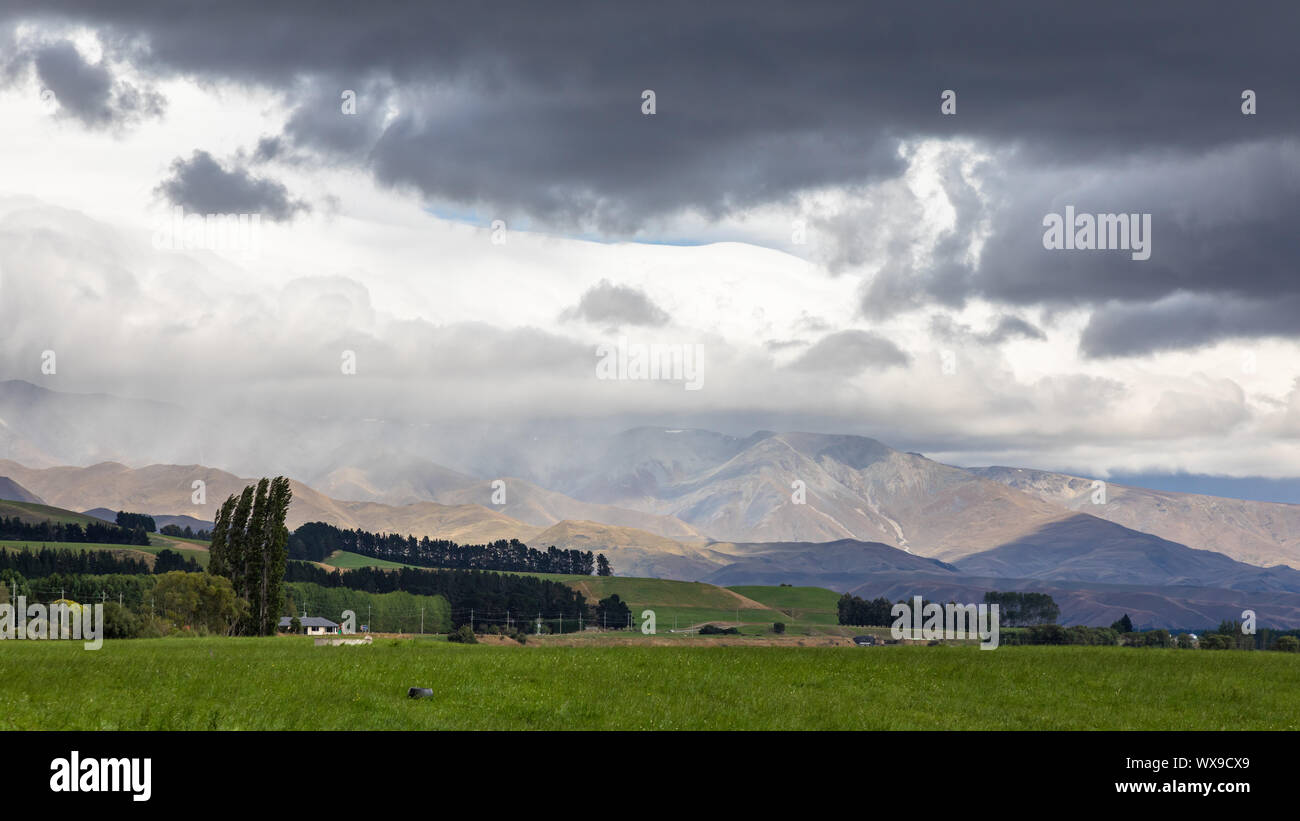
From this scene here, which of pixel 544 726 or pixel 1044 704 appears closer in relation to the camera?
pixel 544 726

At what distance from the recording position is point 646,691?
Answer: 51.6 m

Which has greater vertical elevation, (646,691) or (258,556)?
(258,556)

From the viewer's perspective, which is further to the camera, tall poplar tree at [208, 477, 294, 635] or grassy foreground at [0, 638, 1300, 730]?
tall poplar tree at [208, 477, 294, 635]

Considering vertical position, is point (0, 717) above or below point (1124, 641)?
above

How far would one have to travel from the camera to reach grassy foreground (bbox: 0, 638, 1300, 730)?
44.4 m

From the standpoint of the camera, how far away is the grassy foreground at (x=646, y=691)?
44.4 m

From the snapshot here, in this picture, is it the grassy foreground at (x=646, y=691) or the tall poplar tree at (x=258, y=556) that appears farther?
the tall poplar tree at (x=258, y=556)

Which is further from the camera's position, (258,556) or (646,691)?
(258,556)
